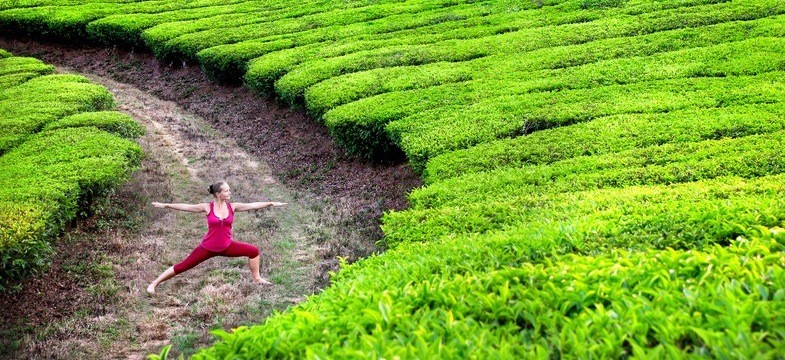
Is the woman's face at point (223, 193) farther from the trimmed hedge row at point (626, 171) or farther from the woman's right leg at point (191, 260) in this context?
the trimmed hedge row at point (626, 171)

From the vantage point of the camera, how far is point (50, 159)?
11477 mm

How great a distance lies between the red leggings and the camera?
8.43 metres

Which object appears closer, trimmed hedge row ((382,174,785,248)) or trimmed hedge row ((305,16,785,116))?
trimmed hedge row ((382,174,785,248))

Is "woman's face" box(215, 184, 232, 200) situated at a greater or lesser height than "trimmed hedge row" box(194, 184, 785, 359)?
lesser

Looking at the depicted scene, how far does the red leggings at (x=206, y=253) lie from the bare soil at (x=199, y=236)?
52cm

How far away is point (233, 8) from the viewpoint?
2380cm

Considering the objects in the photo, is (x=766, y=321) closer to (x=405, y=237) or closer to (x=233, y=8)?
(x=405, y=237)

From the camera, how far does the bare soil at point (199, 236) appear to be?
8.20 m

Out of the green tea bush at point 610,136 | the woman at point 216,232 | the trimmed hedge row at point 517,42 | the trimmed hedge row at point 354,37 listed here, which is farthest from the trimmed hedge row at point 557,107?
the trimmed hedge row at point 354,37

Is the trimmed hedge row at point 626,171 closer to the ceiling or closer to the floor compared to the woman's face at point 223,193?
closer to the floor

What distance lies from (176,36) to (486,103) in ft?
38.4

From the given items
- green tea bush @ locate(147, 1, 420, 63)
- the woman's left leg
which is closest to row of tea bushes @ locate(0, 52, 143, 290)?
the woman's left leg

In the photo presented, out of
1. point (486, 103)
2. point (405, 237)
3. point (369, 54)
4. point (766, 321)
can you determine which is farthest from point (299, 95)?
point (766, 321)

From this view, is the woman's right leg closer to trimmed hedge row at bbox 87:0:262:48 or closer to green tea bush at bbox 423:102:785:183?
green tea bush at bbox 423:102:785:183
